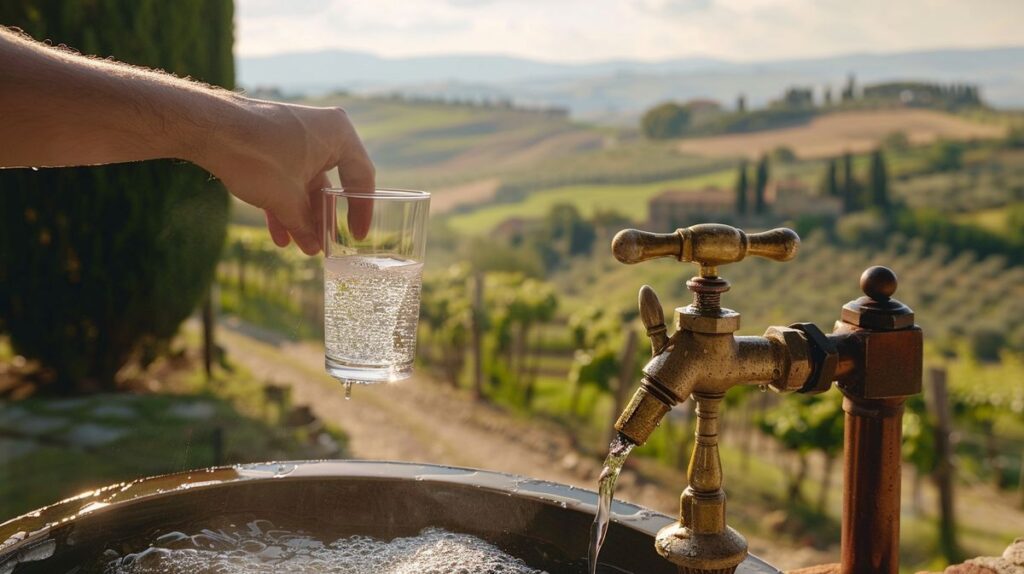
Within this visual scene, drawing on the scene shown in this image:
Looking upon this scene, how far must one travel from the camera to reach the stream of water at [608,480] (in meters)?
1.23

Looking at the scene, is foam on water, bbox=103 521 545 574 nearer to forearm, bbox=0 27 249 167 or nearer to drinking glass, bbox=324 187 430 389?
drinking glass, bbox=324 187 430 389

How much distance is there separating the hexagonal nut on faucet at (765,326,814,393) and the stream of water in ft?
0.77

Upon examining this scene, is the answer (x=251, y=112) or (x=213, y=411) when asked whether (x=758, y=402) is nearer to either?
(x=213, y=411)

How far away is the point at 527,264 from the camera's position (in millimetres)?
18062

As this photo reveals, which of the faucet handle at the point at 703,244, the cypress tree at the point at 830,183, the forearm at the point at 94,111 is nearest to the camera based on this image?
the faucet handle at the point at 703,244

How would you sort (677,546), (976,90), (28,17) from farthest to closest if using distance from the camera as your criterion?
1. (976,90)
2. (28,17)
3. (677,546)

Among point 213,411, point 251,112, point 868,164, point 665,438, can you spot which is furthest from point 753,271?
point 251,112

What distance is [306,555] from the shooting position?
5.34 ft

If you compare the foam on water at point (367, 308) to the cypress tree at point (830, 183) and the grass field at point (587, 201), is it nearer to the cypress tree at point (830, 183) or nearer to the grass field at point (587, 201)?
the grass field at point (587, 201)

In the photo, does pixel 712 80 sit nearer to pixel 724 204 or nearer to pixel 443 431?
pixel 724 204

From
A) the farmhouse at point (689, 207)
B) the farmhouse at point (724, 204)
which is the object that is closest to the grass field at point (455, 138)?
the farmhouse at point (689, 207)

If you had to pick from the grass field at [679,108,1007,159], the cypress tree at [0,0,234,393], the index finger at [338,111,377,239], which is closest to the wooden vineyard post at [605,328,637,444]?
the cypress tree at [0,0,234,393]

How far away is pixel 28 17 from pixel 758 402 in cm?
692

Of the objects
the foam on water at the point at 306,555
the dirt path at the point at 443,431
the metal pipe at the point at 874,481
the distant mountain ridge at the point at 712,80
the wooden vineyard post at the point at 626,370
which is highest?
the distant mountain ridge at the point at 712,80
